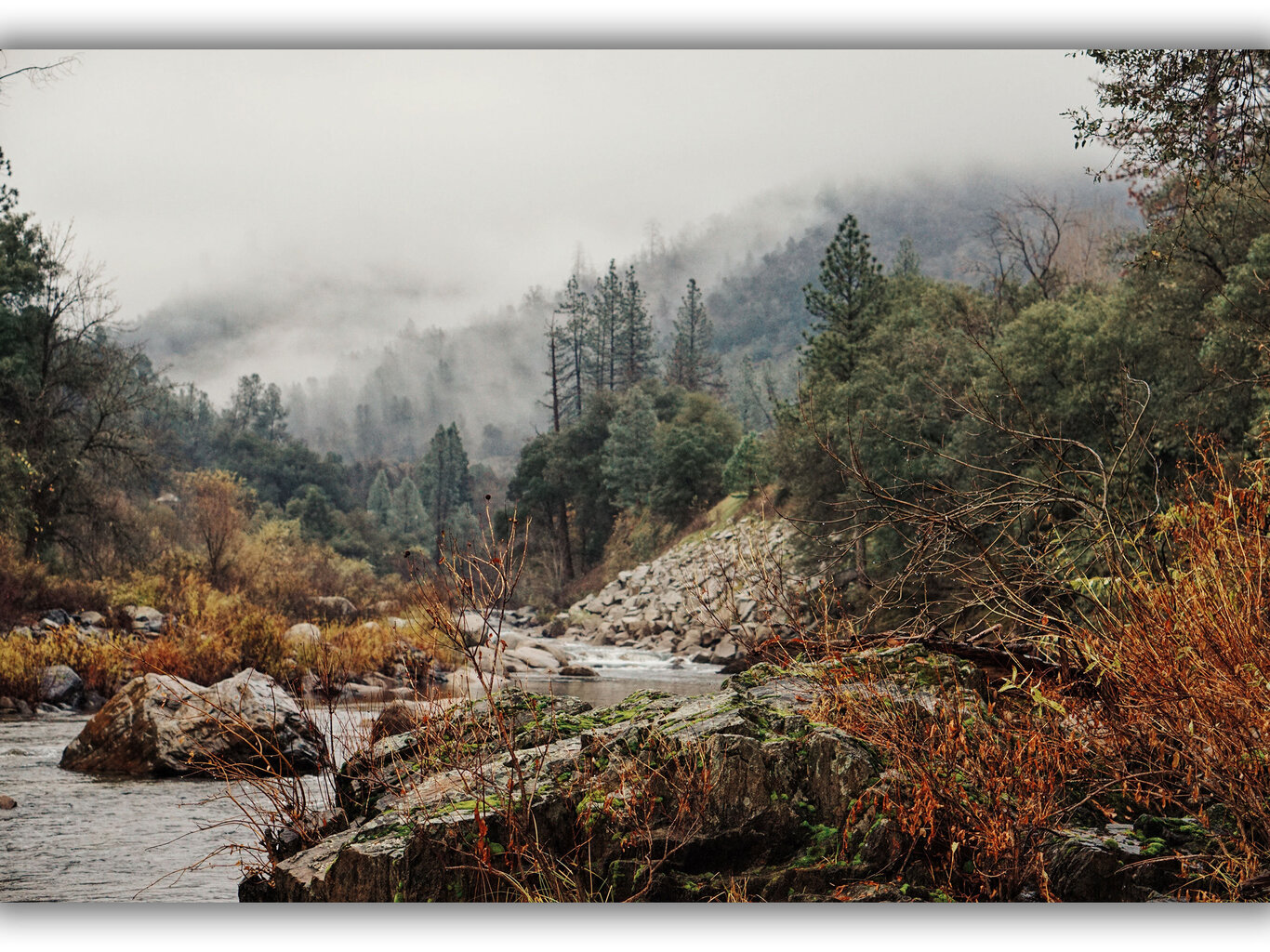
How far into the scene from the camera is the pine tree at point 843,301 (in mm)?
8016

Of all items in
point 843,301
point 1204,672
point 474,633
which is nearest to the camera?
point 1204,672

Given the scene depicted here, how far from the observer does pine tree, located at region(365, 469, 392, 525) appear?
23.1 feet

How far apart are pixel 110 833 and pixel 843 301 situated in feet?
26.6

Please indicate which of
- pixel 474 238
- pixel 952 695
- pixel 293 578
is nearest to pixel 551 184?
pixel 474 238

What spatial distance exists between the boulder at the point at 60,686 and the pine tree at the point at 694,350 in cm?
647

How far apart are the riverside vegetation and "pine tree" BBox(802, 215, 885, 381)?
0.09 m

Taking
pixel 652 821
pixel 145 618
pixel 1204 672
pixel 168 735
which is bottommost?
pixel 168 735

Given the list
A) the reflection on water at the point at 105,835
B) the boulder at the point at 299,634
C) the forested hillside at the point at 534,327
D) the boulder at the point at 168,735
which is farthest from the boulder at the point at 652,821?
the boulder at the point at 299,634

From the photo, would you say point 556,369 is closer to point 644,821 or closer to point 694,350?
point 694,350

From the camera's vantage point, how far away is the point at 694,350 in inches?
313

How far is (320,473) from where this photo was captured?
759 centimetres

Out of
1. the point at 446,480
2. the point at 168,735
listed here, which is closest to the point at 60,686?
the point at 168,735
